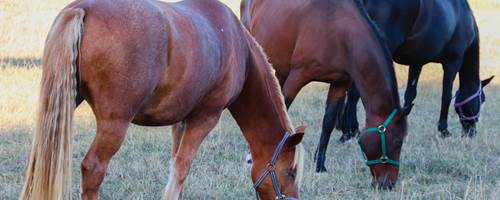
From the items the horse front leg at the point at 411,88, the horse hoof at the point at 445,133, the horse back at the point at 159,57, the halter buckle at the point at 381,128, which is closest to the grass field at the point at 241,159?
the horse hoof at the point at 445,133

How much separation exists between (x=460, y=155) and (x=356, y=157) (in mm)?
975

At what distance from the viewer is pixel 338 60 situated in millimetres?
6016

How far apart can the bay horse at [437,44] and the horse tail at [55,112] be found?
4015 millimetres

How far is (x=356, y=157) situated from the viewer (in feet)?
22.3

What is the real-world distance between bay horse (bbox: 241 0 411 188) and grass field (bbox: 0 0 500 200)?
334mm

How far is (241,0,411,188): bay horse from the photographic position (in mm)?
5734

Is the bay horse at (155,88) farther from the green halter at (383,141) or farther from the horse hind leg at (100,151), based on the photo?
the green halter at (383,141)

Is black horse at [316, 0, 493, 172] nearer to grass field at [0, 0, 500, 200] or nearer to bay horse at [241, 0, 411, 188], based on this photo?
grass field at [0, 0, 500, 200]

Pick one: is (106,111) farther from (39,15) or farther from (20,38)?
(39,15)

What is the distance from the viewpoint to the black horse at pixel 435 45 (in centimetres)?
690

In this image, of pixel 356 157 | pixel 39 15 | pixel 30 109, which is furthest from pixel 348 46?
pixel 39 15

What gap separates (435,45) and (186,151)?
4.31 metres

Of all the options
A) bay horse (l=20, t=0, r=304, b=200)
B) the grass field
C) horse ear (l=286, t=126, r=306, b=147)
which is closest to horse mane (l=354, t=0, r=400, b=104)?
the grass field

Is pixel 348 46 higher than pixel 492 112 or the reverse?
higher
